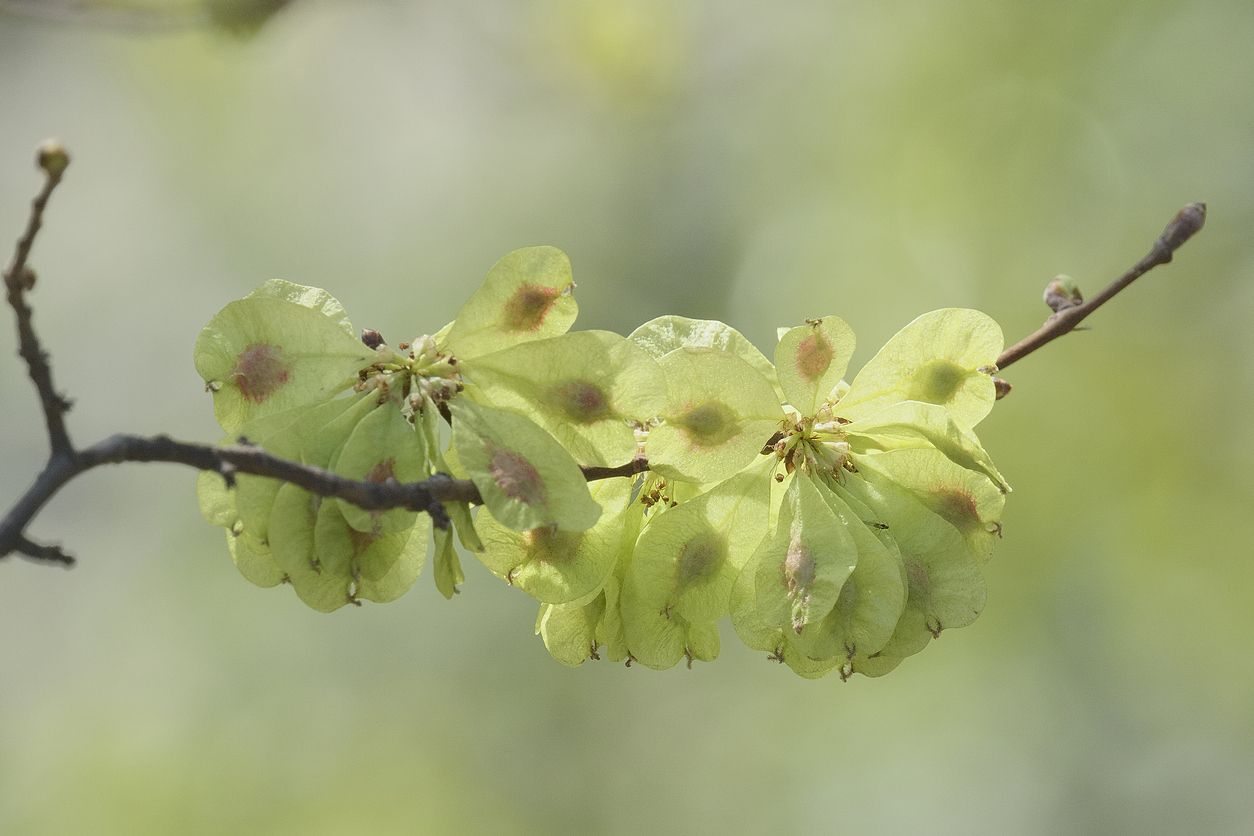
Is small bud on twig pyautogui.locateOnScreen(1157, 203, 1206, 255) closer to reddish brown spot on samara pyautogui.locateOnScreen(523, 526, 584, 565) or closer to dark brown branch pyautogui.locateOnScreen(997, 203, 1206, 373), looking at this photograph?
dark brown branch pyautogui.locateOnScreen(997, 203, 1206, 373)

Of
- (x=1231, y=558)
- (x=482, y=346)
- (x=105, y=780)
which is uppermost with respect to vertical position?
(x=482, y=346)

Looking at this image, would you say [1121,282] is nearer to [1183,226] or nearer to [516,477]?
[1183,226]

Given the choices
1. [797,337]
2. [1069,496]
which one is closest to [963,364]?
[797,337]

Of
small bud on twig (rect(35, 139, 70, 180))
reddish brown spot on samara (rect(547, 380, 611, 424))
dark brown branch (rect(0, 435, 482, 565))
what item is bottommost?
dark brown branch (rect(0, 435, 482, 565))

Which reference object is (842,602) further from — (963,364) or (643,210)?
(643,210)

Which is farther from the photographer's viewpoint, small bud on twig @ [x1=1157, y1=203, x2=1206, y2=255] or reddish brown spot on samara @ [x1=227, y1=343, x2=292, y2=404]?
small bud on twig @ [x1=1157, y1=203, x2=1206, y2=255]

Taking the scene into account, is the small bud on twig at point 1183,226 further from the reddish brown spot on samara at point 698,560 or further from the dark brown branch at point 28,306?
the dark brown branch at point 28,306

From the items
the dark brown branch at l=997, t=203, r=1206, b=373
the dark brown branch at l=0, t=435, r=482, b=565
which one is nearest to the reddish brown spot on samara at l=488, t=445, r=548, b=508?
the dark brown branch at l=0, t=435, r=482, b=565
